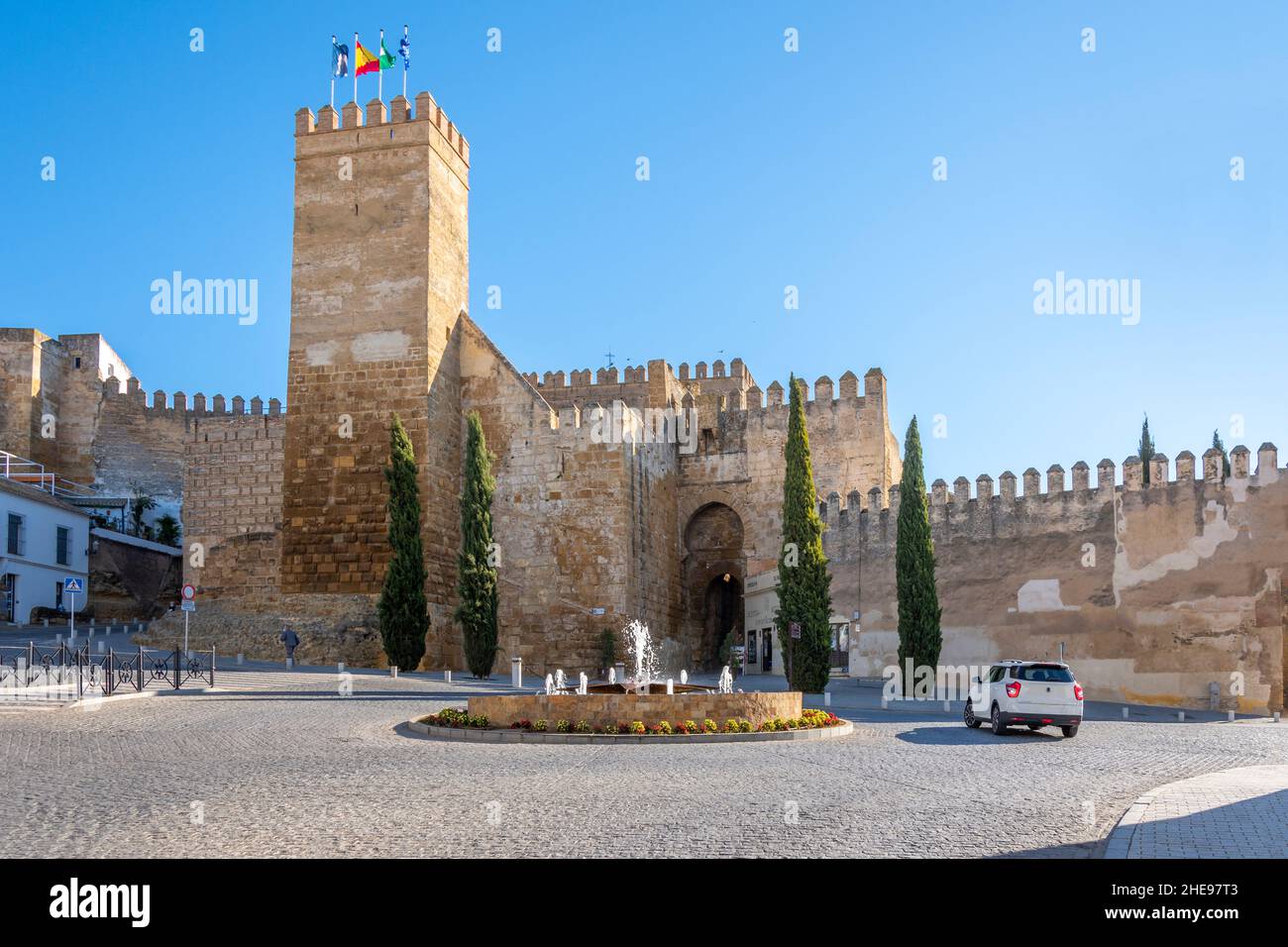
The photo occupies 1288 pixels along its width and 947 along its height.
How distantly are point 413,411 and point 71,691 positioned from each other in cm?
1251

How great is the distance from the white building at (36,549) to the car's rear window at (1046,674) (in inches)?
932

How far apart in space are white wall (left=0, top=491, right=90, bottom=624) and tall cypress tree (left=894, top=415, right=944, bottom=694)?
2196cm

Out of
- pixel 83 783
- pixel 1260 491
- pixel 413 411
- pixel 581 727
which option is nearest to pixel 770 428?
pixel 413 411

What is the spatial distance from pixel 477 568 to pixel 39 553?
14.4 m

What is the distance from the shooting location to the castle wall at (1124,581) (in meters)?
23.9

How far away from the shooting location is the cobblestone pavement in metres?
7.41

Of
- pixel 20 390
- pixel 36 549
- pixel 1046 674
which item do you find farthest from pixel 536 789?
pixel 20 390

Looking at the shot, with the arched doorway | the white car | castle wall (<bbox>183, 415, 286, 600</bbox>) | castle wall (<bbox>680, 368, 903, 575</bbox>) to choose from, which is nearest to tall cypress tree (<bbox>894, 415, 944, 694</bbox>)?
the white car

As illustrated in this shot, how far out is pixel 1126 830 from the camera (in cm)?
792

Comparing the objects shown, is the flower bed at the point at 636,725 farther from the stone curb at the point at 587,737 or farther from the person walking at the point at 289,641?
the person walking at the point at 289,641

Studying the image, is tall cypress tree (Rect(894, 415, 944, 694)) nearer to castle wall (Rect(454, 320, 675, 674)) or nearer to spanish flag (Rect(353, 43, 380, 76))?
castle wall (Rect(454, 320, 675, 674))

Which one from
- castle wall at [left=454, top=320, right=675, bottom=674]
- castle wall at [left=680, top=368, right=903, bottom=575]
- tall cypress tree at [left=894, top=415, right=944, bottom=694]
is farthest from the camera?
castle wall at [left=680, top=368, right=903, bottom=575]

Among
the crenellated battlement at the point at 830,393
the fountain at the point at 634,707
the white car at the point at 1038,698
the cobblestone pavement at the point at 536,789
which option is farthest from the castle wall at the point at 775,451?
the fountain at the point at 634,707
